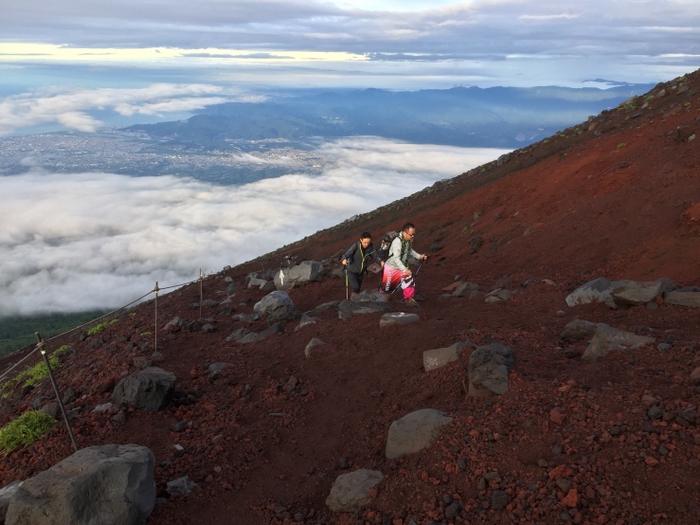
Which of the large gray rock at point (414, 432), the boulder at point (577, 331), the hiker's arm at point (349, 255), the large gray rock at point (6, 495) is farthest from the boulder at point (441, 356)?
the large gray rock at point (6, 495)

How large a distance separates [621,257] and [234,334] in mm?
9433

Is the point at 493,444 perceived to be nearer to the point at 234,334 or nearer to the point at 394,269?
the point at 394,269

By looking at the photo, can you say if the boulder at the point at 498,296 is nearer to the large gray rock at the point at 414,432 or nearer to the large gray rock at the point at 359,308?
the large gray rock at the point at 359,308

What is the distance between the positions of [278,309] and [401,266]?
3261mm

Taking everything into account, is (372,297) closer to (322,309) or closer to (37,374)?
(322,309)

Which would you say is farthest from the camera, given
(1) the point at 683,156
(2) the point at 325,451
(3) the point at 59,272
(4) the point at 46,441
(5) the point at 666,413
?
(3) the point at 59,272

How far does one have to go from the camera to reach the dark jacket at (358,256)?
40.4ft

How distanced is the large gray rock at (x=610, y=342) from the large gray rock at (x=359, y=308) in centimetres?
446

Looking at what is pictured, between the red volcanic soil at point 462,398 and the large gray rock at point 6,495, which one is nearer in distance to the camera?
the red volcanic soil at point 462,398

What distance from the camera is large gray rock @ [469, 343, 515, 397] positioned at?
21.6ft

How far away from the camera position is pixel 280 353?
34.0 ft

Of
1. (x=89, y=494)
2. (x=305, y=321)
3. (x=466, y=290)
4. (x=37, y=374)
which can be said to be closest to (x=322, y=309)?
(x=305, y=321)

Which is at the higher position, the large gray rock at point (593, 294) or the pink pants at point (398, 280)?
the large gray rock at point (593, 294)

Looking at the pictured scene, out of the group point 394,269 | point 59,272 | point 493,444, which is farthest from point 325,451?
point 59,272
